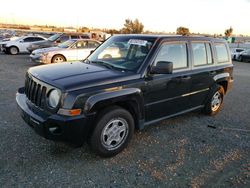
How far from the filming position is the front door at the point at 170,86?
402 centimetres

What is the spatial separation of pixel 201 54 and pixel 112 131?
8.79 ft

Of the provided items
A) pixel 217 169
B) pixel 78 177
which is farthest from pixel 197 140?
pixel 78 177

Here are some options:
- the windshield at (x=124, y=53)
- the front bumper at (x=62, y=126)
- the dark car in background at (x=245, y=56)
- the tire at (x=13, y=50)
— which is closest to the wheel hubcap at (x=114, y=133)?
the front bumper at (x=62, y=126)

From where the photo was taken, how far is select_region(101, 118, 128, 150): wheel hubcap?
3.58 meters

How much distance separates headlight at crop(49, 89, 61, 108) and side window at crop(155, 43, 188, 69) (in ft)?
5.75

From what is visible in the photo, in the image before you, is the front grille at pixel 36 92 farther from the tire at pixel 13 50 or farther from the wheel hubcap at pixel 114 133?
the tire at pixel 13 50

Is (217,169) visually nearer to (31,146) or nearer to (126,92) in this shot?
(126,92)

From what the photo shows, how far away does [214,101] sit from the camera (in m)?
5.79

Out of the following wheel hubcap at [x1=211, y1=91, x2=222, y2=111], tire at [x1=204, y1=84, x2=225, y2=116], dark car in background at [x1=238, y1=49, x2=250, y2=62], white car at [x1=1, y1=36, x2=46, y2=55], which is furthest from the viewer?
dark car in background at [x1=238, y1=49, x2=250, y2=62]

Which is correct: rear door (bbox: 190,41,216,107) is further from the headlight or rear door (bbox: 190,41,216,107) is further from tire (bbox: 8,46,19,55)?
tire (bbox: 8,46,19,55)

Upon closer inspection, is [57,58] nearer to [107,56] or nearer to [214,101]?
[107,56]

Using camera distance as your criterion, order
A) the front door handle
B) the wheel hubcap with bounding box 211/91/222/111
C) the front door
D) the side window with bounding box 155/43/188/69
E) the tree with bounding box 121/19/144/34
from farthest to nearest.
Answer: the tree with bounding box 121/19/144/34, the wheel hubcap with bounding box 211/91/222/111, the front door handle, the side window with bounding box 155/43/188/69, the front door

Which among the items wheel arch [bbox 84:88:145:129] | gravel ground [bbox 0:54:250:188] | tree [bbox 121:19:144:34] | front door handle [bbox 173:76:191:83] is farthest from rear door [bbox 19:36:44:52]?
tree [bbox 121:19:144:34]

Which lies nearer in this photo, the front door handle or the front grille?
the front grille
